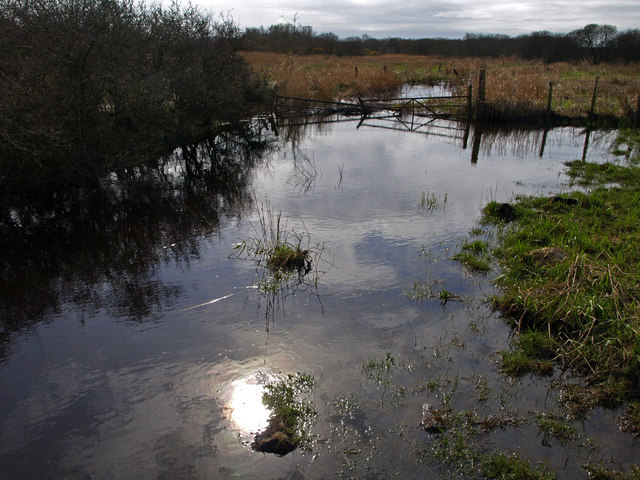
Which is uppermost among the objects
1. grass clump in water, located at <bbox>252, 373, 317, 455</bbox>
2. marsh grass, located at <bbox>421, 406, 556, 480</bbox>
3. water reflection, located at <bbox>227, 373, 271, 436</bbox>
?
marsh grass, located at <bbox>421, 406, 556, 480</bbox>

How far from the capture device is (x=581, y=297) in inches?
215

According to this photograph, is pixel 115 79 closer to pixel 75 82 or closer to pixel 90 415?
pixel 75 82

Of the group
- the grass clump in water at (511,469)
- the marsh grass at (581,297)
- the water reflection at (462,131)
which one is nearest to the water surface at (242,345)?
the grass clump in water at (511,469)

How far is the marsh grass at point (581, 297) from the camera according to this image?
4637 mm

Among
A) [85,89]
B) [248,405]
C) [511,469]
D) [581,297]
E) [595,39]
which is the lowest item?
[248,405]

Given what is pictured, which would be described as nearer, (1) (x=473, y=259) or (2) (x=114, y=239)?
(1) (x=473, y=259)

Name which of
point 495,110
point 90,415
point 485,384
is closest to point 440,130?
point 495,110

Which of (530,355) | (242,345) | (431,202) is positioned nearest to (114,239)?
(242,345)

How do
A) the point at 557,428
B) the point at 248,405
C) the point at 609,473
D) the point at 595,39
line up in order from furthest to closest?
the point at 595,39
the point at 248,405
the point at 557,428
the point at 609,473

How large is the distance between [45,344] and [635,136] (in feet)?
56.7

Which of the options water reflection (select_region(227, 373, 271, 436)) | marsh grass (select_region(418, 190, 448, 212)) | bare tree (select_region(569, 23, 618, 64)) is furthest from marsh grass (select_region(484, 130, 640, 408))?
bare tree (select_region(569, 23, 618, 64))

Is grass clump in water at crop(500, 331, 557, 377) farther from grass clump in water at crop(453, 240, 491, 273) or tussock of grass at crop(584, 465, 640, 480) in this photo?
grass clump in water at crop(453, 240, 491, 273)

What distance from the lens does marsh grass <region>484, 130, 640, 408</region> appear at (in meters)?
4.64

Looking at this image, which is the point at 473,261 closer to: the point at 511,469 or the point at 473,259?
the point at 473,259
